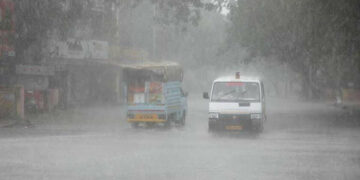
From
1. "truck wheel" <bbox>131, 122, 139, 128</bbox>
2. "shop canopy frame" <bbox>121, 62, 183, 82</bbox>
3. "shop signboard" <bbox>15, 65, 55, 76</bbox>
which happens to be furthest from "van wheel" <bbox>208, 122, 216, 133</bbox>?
"shop signboard" <bbox>15, 65, 55, 76</bbox>

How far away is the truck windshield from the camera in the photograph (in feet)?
70.4

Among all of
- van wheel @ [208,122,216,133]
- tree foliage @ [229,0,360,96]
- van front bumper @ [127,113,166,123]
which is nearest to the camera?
van wheel @ [208,122,216,133]

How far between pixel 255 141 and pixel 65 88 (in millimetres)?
21264

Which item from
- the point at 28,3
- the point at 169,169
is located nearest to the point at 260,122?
the point at 169,169

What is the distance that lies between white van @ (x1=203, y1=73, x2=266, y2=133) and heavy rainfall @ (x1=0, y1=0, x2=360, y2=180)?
0.12 ft

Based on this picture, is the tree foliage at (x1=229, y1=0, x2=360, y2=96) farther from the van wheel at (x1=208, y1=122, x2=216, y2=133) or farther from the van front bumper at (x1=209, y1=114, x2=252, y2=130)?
the van wheel at (x1=208, y1=122, x2=216, y2=133)

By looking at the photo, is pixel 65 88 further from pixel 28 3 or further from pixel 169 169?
pixel 169 169

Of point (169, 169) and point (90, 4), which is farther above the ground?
point (90, 4)

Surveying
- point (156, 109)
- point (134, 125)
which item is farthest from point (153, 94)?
point (134, 125)

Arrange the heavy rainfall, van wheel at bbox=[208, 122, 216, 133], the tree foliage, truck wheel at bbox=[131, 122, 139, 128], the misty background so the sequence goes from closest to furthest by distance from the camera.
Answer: the heavy rainfall < van wheel at bbox=[208, 122, 216, 133] < truck wheel at bbox=[131, 122, 139, 128] < the tree foliage < the misty background

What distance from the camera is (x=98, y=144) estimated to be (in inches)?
669

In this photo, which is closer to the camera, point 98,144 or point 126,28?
point 98,144

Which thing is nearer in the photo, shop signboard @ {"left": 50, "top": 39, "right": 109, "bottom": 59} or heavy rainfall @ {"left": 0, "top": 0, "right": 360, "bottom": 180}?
heavy rainfall @ {"left": 0, "top": 0, "right": 360, "bottom": 180}

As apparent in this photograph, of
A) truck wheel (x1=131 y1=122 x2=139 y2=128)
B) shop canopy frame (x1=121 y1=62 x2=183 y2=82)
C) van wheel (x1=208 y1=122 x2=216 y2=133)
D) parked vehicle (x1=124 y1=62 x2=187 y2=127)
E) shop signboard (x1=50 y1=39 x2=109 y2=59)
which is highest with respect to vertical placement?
shop signboard (x1=50 y1=39 x2=109 y2=59)
